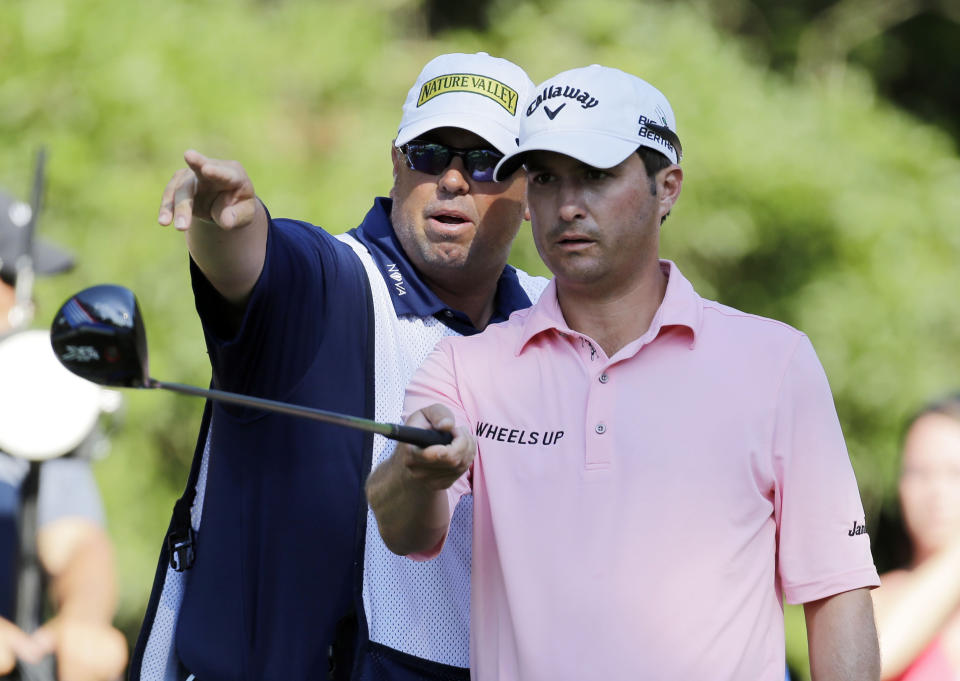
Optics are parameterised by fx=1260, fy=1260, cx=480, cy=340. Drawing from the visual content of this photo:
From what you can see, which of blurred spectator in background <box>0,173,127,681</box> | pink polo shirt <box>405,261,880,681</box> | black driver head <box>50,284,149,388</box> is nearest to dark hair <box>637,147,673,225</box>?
pink polo shirt <box>405,261,880,681</box>

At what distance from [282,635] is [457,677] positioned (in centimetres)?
33

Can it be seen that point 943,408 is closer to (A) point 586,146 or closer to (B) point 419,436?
(A) point 586,146

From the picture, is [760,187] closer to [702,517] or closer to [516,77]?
[516,77]

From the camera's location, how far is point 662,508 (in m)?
1.99

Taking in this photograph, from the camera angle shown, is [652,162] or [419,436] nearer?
[419,436]

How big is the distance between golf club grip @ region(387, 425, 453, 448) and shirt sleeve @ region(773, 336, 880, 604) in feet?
1.84

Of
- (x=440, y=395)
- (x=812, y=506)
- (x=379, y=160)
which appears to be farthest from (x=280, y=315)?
(x=379, y=160)

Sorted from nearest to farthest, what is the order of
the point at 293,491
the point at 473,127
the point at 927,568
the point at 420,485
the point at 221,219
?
the point at 420,485 < the point at 221,219 < the point at 293,491 < the point at 473,127 < the point at 927,568

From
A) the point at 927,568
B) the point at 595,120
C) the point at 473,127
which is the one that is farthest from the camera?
the point at 927,568

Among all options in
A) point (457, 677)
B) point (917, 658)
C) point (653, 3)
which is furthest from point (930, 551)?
point (653, 3)

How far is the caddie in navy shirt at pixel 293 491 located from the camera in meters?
2.26

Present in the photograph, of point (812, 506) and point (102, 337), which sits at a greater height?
point (102, 337)

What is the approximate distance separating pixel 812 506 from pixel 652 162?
27.6 inches

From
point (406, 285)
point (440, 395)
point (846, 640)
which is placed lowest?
point (846, 640)
